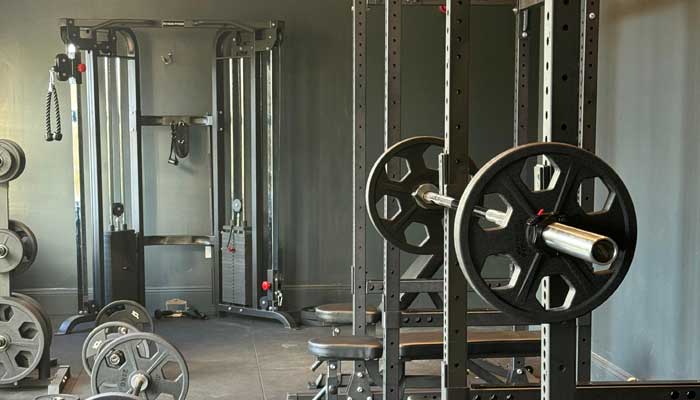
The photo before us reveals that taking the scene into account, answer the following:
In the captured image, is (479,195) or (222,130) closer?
(479,195)

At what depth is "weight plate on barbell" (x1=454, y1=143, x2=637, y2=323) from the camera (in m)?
1.74

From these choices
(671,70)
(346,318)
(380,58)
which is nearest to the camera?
(671,70)

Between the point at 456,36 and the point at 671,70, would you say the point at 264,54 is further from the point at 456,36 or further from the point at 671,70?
the point at 456,36

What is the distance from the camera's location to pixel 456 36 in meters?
2.36

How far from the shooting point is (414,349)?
348 cm

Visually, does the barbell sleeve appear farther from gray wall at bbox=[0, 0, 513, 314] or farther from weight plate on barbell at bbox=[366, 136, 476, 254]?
gray wall at bbox=[0, 0, 513, 314]

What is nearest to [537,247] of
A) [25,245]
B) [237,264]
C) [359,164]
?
[359,164]

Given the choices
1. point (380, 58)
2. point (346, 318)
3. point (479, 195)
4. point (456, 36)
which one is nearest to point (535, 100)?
point (380, 58)

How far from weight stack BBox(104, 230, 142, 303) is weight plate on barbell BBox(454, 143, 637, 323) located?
14.4 ft

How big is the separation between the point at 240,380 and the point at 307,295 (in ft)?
5.82

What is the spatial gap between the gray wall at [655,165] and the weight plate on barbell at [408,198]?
43.3 inches

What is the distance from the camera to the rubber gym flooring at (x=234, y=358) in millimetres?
4457

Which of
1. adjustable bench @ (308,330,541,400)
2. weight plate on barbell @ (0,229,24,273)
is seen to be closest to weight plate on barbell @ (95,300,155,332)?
weight plate on barbell @ (0,229,24,273)

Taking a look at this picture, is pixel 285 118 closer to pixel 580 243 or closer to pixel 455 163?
pixel 455 163
